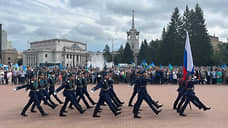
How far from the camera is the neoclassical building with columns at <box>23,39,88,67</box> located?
122 meters

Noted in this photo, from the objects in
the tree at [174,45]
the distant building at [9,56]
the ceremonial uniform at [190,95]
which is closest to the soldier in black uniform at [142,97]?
the ceremonial uniform at [190,95]

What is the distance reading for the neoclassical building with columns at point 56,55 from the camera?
122 metres

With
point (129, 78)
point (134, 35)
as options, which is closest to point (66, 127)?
point (129, 78)

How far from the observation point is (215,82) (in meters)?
22.0

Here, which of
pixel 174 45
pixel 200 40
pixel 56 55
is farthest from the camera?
pixel 56 55

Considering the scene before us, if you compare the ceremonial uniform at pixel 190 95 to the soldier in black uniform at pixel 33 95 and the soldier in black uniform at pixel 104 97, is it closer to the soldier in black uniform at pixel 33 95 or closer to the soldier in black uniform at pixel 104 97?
the soldier in black uniform at pixel 104 97

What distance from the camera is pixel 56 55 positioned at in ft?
413

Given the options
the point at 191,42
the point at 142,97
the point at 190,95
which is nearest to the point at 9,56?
the point at 191,42

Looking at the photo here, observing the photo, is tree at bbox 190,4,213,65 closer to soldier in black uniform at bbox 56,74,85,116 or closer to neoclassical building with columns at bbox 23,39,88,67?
soldier in black uniform at bbox 56,74,85,116

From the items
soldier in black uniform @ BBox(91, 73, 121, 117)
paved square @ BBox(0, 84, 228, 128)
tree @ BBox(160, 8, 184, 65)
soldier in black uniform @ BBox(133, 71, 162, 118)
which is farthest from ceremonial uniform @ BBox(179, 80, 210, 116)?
tree @ BBox(160, 8, 184, 65)

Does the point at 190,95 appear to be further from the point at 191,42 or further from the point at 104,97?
the point at 191,42

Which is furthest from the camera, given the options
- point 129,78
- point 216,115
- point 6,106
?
point 129,78

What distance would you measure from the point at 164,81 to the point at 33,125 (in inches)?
684

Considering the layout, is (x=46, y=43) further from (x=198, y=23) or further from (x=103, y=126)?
(x=103, y=126)
